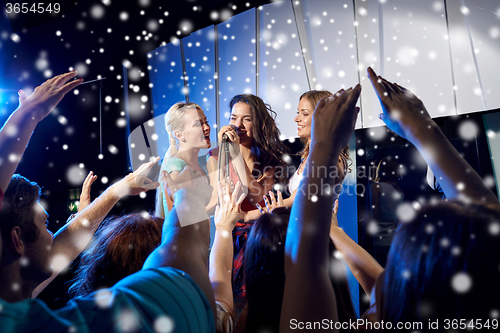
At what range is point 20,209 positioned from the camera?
0.73 metres

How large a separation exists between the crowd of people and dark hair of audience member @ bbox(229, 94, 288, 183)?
1077mm

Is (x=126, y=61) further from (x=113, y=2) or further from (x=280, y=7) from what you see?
(x=280, y=7)

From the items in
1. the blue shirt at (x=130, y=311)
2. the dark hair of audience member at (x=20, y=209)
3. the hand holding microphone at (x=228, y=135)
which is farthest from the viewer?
the hand holding microphone at (x=228, y=135)

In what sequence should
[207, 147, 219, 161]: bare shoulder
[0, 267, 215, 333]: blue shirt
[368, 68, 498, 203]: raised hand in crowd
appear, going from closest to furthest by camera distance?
[0, 267, 215, 333]: blue shirt → [368, 68, 498, 203]: raised hand in crowd → [207, 147, 219, 161]: bare shoulder

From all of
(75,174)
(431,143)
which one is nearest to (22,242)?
(431,143)

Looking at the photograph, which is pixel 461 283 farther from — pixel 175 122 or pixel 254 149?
pixel 175 122

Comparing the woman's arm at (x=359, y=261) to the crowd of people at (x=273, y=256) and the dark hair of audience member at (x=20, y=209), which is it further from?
the dark hair of audience member at (x=20, y=209)

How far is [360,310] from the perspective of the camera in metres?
1.88

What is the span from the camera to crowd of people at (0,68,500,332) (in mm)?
379

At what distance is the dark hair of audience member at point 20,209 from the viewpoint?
2.25 ft

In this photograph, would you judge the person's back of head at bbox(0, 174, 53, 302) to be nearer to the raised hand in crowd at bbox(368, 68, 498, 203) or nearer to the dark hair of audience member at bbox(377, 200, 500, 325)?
the dark hair of audience member at bbox(377, 200, 500, 325)

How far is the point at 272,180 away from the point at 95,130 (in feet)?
6.49

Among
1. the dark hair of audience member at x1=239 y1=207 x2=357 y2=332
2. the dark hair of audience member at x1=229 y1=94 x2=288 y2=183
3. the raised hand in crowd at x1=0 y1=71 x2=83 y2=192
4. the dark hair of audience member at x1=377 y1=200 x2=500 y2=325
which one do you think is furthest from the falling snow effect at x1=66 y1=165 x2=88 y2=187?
the dark hair of audience member at x1=377 y1=200 x2=500 y2=325

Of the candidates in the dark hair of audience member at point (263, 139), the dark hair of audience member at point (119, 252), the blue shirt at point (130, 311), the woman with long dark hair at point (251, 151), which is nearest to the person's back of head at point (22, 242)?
the dark hair of audience member at point (119, 252)
